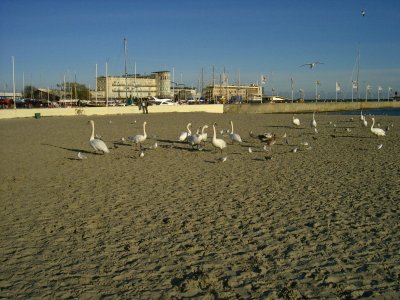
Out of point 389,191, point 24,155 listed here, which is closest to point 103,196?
point 389,191

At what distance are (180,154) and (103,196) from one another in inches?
262

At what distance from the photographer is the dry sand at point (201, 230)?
4840 millimetres

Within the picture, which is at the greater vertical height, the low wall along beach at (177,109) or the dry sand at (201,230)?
the low wall along beach at (177,109)

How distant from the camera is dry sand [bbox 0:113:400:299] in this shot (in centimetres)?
484

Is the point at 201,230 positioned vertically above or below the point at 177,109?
below

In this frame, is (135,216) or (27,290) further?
(135,216)

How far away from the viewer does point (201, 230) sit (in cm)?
671

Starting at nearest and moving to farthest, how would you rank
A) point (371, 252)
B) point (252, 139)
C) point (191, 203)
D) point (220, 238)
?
point (371, 252) < point (220, 238) < point (191, 203) < point (252, 139)

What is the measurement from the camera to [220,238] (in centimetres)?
632

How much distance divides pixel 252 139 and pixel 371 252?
14.6 meters

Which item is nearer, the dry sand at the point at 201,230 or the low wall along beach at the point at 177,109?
the dry sand at the point at 201,230

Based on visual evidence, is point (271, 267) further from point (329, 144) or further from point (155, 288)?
point (329, 144)

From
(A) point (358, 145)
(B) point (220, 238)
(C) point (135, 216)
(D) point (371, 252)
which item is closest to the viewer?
(D) point (371, 252)

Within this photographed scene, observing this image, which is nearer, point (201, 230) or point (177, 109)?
point (201, 230)
